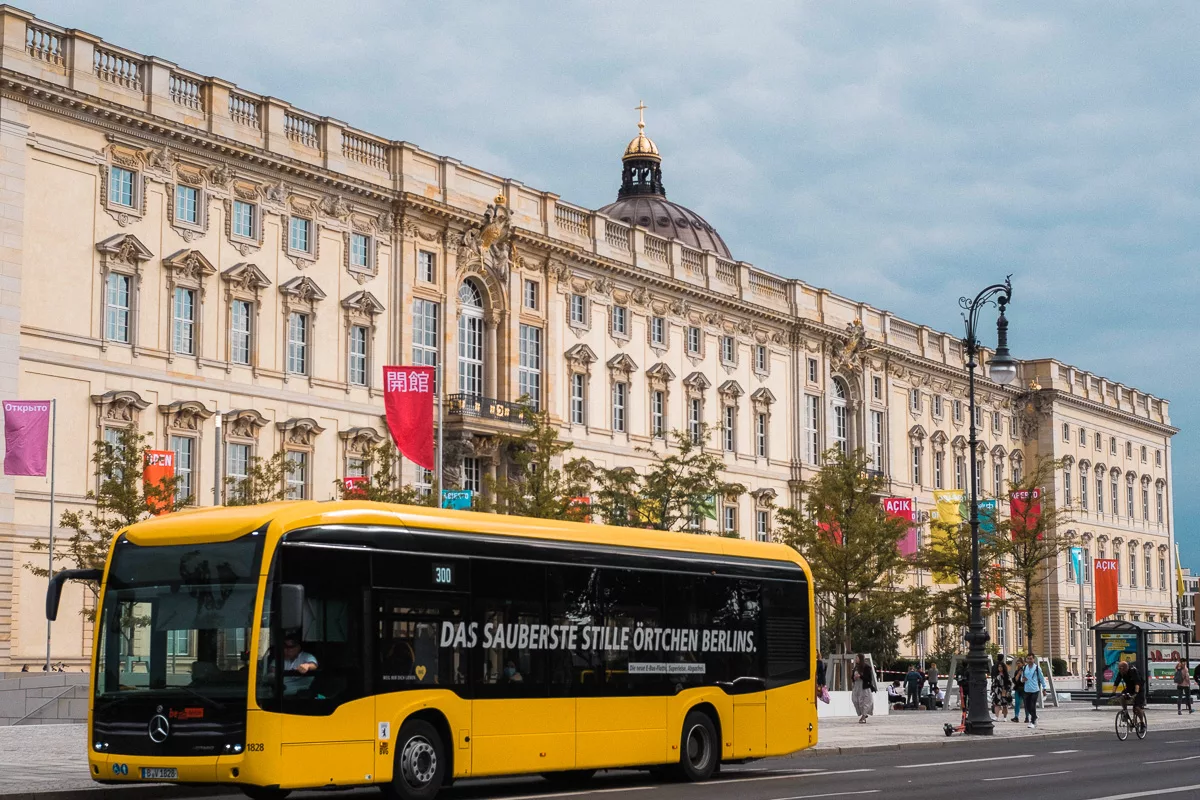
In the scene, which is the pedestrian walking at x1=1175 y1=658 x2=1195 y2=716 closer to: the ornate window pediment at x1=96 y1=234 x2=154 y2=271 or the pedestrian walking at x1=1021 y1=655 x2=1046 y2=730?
the pedestrian walking at x1=1021 y1=655 x2=1046 y2=730

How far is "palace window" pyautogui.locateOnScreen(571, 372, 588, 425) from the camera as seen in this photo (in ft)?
211

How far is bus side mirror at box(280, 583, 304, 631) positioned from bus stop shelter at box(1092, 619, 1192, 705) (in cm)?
4072

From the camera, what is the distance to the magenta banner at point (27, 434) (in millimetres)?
41219

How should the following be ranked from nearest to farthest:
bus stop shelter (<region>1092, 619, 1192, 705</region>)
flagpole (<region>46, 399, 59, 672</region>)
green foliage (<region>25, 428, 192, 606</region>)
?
green foliage (<region>25, 428, 192, 606</region>) < flagpole (<region>46, 399, 59, 672</region>) < bus stop shelter (<region>1092, 619, 1192, 705</region>)

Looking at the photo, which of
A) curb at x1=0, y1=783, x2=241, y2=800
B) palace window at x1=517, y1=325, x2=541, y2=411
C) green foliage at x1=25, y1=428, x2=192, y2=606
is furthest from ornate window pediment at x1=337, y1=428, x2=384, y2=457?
curb at x1=0, y1=783, x2=241, y2=800

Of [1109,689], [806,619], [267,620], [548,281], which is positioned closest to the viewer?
[267,620]

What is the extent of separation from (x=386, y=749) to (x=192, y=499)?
86.6ft

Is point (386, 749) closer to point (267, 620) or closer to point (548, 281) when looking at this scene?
point (267, 620)

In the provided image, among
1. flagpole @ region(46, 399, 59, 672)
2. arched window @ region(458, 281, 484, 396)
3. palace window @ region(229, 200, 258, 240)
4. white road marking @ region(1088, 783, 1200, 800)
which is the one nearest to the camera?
white road marking @ region(1088, 783, 1200, 800)

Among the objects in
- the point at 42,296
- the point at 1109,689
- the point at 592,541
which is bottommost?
the point at 1109,689

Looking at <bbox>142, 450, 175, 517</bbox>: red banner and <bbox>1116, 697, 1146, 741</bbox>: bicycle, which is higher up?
<bbox>142, 450, 175, 517</bbox>: red banner

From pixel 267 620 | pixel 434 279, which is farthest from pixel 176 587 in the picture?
pixel 434 279

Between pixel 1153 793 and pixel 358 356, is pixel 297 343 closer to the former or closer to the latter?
pixel 358 356

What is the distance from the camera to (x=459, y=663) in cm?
1833
